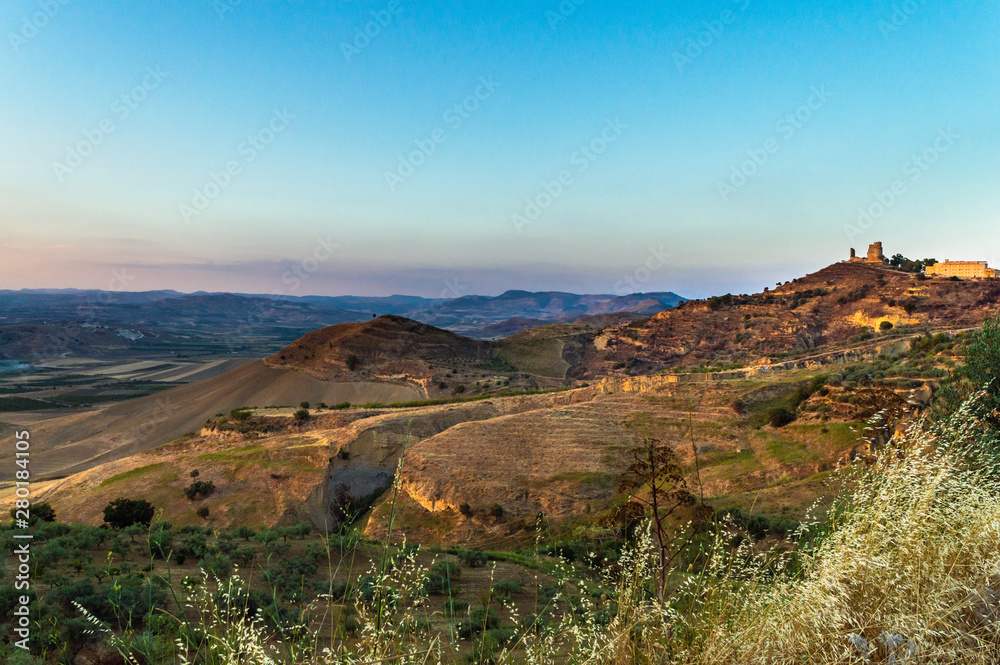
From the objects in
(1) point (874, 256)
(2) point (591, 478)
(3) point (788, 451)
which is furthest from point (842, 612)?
(1) point (874, 256)

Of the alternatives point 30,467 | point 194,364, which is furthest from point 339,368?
point 194,364

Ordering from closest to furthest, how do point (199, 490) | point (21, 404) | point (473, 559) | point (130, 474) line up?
point (473, 559)
point (199, 490)
point (130, 474)
point (21, 404)

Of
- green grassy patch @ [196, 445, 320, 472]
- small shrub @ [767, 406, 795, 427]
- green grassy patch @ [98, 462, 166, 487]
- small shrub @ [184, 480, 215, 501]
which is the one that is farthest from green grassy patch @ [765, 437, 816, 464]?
green grassy patch @ [98, 462, 166, 487]

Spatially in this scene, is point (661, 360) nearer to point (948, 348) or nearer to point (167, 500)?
point (948, 348)

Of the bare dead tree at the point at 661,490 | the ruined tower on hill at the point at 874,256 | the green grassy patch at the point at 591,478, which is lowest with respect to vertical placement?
the green grassy patch at the point at 591,478

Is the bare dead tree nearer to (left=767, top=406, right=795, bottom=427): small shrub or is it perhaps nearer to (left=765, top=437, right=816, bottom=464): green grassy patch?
(left=765, top=437, right=816, bottom=464): green grassy patch

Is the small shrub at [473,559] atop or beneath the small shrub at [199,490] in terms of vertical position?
atop

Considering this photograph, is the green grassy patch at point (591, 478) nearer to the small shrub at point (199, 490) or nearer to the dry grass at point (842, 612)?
the dry grass at point (842, 612)

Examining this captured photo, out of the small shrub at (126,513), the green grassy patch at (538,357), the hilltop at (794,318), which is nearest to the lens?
the small shrub at (126,513)

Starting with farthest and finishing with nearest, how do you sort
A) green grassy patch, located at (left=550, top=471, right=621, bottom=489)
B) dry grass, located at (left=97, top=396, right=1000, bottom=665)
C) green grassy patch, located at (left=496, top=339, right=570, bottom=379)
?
1. green grassy patch, located at (left=496, top=339, right=570, bottom=379)
2. green grassy patch, located at (left=550, top=471, right=621, bottom=489)
3. dry grass, located at (left=97, top=396, right=1000, bottom=665)

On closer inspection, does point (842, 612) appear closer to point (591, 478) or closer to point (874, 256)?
point (591, 478)

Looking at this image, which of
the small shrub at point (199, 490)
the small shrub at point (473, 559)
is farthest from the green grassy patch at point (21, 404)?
the small shrub at point (473, 559)

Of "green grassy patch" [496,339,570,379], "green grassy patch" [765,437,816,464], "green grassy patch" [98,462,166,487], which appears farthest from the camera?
"green grassy patch" [496,339,570,379]

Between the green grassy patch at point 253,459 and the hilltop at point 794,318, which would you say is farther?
the hilltop at point 794,318
